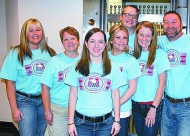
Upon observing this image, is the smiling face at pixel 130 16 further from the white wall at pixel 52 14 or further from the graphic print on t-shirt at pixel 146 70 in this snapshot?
the white wall at pixel 52 14

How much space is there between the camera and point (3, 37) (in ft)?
13.0

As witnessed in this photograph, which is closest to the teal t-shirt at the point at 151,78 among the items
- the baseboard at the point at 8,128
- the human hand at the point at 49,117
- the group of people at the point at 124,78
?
the group of people at the point at 124,78

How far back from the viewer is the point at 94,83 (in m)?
1.89

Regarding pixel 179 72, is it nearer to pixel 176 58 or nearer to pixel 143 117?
pixel 176 58

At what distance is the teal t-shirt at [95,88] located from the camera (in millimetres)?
1882

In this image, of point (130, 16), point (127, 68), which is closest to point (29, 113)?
point (127, 68)

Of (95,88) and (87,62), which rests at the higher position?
(87,62)

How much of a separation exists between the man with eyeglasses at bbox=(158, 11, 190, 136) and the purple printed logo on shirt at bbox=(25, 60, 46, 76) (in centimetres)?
118

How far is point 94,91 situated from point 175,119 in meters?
0.91

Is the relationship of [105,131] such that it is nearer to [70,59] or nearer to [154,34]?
[70,59]

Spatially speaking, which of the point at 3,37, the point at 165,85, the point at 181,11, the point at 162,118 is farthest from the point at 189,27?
the point at 3,37

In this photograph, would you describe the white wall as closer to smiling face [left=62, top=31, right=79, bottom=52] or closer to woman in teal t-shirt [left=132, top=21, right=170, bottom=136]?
smiling face [left=62, top=31, right=79, bottom=52]

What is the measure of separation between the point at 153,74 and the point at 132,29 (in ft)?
1.86

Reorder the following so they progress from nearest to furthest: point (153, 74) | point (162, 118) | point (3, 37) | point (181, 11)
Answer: point (153, 74)
point (162, 118)
point (181, 11)
point (3, 37)
